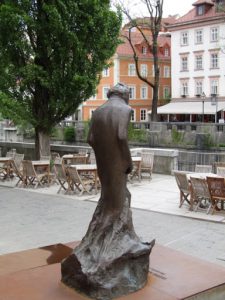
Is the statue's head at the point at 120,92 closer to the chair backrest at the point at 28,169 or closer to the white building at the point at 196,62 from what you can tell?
the chair backrest at the point at 28,169

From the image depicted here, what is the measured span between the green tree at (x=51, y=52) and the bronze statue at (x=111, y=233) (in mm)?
11192

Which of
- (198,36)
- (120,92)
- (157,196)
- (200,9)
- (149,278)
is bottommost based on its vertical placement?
(157,196)

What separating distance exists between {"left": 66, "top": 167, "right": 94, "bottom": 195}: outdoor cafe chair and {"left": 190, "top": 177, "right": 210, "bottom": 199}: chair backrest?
363 centimetres

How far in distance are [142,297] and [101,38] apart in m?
12.6

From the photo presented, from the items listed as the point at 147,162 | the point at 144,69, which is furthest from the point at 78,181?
the point at 144,69

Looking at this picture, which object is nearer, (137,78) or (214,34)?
(214,34)

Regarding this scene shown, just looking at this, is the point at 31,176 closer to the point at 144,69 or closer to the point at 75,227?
the point at 75,227

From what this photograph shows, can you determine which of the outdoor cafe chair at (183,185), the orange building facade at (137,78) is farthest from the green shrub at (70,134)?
the orange building facade at (137,78)

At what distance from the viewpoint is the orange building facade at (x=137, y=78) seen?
6144cm

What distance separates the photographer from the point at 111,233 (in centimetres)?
514

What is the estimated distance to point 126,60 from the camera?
61.4 m

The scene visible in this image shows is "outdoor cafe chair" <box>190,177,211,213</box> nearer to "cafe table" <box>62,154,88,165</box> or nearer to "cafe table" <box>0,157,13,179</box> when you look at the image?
"cafe table" <box>62,154,88,165</box>

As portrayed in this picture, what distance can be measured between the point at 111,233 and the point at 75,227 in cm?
488

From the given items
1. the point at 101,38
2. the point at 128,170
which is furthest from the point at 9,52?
the point at 128,170
